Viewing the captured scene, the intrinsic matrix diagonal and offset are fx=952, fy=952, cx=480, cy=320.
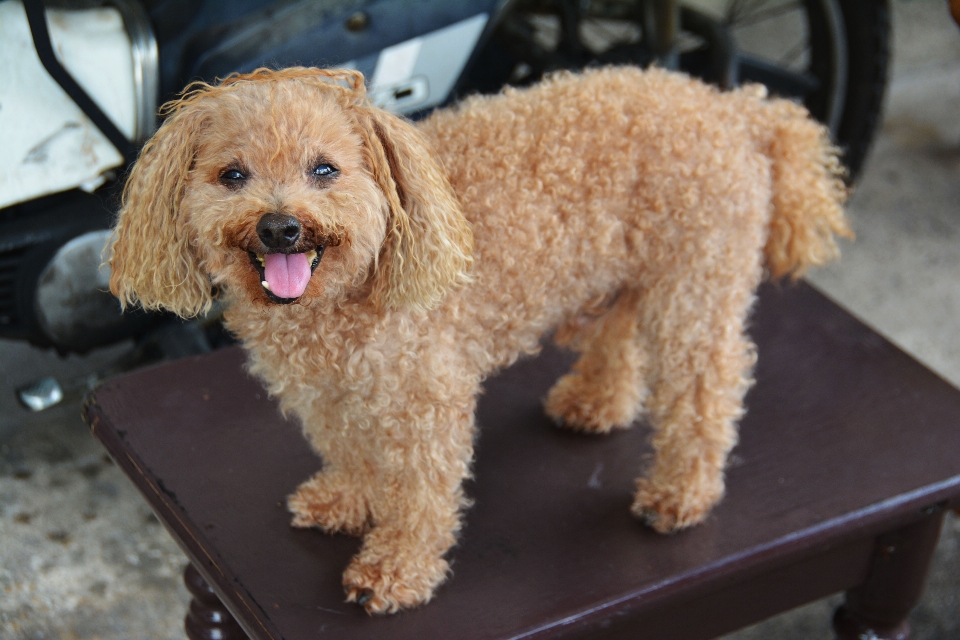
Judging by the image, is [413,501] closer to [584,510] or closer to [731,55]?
[584,510]

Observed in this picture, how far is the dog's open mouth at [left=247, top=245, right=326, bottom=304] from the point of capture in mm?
726

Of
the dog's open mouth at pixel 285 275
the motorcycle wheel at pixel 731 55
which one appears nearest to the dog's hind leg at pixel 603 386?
the dog's open mouth at pixel 285 275

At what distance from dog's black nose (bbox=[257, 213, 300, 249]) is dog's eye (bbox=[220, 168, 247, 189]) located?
0.21ft

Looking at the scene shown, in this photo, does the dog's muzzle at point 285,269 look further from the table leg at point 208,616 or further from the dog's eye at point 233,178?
the table leg at point 208,616

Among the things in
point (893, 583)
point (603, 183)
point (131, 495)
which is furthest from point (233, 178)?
point (131, 495)

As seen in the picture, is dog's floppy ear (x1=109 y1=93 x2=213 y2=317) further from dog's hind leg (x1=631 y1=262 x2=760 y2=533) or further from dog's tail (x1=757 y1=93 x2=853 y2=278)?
dog's tail (x1=757 y1=93 x2=853 y2=278)

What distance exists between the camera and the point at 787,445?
1130mm

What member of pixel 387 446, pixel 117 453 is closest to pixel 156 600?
pixel 117 453

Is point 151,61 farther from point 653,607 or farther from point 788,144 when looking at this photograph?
point 653,607

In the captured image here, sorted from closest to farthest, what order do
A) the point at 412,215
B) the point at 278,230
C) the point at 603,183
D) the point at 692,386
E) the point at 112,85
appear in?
the point at 278,230, the point at 412,215, the point at 603,183, the point at 692,386, the point at 112,85

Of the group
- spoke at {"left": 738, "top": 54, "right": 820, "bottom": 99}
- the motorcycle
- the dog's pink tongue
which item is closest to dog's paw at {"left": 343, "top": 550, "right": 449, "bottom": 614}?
the dog's pink tongue

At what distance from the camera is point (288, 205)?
70 cm

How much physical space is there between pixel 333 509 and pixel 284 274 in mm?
372

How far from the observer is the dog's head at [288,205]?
724 mm
